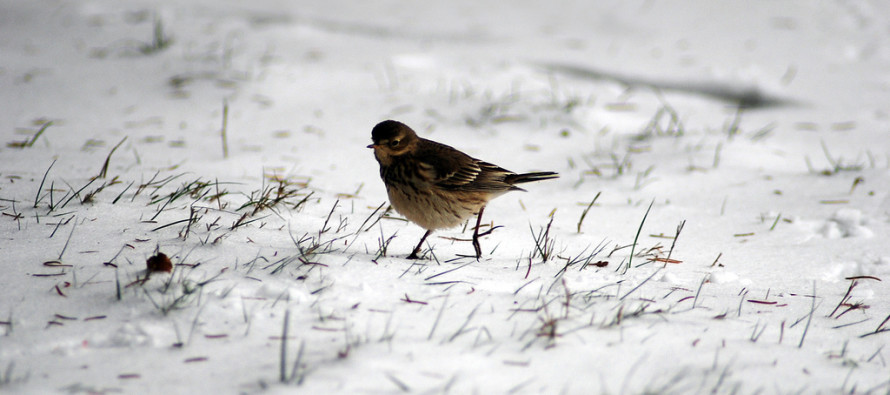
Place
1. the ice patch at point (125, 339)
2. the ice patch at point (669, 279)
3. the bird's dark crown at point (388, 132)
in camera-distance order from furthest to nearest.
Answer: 1. the bird's dark crown at point (388, 132)
2. the ice patch at point (669, 279)
3. the ice patch at point (125, 339)

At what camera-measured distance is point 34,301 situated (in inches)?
99.6

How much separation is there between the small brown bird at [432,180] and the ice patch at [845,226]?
1.83 m

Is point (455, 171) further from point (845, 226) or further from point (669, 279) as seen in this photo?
point (845, 226)

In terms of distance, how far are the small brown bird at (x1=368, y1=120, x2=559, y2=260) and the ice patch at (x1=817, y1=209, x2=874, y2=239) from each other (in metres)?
1.83

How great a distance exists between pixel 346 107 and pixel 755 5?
656cm

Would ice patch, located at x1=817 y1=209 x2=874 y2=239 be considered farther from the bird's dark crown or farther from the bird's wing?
the bird's dark crown

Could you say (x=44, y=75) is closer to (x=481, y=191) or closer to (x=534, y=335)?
(x=481, y=191)

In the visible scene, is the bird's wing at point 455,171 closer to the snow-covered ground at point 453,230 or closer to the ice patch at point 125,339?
the snow-covered ground at point 453,230

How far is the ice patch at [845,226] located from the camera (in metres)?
4.05

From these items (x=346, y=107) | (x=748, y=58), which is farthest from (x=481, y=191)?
(x=748, y=58)

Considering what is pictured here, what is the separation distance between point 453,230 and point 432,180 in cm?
74

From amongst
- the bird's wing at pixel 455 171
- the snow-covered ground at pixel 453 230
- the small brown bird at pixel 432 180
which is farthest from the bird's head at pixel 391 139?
the snow-covered ground at pixel 453 230

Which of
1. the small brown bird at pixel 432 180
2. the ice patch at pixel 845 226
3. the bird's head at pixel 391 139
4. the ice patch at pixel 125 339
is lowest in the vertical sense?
the ice patch at pixel 845 226

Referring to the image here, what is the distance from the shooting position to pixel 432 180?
3.57 m
